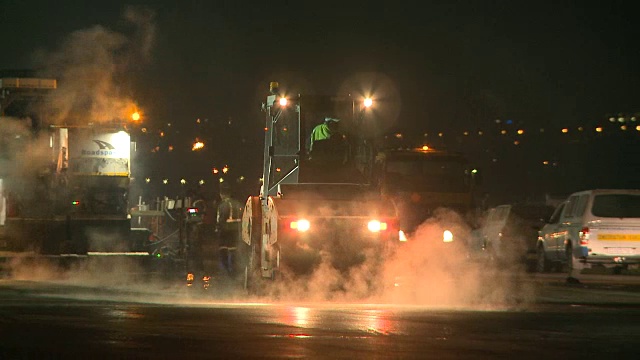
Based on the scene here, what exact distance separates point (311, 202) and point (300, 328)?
525 centimetres

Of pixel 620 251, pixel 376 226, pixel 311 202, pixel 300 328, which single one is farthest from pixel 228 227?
pixel 300 328

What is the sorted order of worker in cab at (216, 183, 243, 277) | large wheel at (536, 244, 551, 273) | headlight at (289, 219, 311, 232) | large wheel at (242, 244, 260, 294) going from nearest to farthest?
1. headlight at (289, 219, 311, 232)
2. large wheel at (242, 244, 260, 294)
3. worker in cab at (216, 183, 243, 277)
4. large wheel at (536, 244, 551, 273)

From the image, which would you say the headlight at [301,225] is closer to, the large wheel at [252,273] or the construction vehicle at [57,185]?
the large wheel at [252,273]

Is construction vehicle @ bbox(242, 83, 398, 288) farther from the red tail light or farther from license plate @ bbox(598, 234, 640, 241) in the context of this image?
license plate @ bbox(598, 234, 640, 241)

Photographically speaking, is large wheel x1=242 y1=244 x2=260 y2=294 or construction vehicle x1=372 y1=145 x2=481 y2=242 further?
construction vehicle x1=372 y1=145 x2=481 y2=242

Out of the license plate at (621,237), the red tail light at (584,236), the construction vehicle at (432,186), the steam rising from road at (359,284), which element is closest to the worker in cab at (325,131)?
the steam rising from road at (359,284)

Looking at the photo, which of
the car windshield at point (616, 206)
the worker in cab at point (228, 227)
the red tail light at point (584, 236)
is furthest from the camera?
the car windshield at point (616, 206)

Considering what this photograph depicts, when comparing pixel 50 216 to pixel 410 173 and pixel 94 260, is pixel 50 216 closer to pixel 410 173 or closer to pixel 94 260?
pixel 94 260

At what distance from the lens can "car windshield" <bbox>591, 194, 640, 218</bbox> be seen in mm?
25812

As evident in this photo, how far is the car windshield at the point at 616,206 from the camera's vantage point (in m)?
25.8

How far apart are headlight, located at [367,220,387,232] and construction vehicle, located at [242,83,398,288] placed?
0.05 feet

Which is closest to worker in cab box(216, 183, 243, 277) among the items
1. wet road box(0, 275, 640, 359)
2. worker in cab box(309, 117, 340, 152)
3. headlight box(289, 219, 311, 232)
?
worker in cab box(309, 117, 340, 152)

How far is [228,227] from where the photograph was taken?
23.4 m

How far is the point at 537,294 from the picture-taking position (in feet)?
69.5
